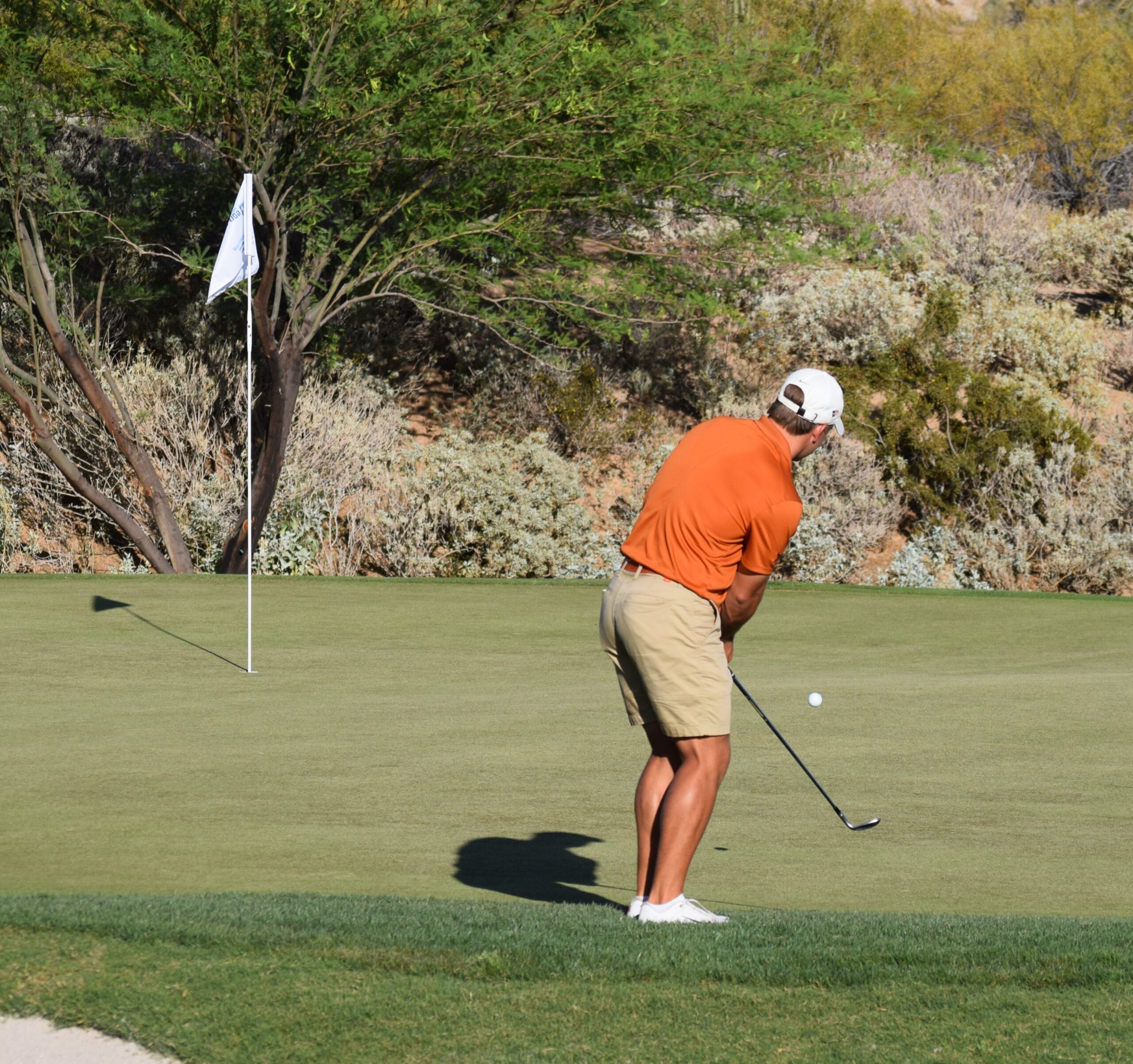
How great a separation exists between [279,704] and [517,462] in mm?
13814

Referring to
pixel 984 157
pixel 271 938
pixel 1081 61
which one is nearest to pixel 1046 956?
pixel 271 938

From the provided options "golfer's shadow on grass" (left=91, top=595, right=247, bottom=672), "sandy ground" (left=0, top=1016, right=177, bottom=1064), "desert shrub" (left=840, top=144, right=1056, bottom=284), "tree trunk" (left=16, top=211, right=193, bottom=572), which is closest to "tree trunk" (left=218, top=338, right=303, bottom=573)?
"tree trunk" (left=16, top=211, right=193, bottom=572)

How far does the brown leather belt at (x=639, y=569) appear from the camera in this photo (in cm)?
490

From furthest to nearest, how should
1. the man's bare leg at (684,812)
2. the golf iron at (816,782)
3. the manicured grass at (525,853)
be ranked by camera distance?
the golf iron at (816,782) < the man's bare leg at (684,812) < the manicured grass at (525,853)

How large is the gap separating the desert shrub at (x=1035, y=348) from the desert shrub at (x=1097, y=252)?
9.61 feet

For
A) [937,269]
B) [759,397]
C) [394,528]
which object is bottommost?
[394,528]

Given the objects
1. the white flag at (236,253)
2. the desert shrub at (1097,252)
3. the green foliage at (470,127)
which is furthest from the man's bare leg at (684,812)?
the desert shrub at (1097,252)

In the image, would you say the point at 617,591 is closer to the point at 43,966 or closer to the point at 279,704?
the point at 43,966

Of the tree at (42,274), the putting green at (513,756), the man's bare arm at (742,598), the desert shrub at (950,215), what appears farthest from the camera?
the desert shrub at (950,215)

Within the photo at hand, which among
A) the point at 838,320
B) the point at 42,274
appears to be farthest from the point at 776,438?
the point at 838,320

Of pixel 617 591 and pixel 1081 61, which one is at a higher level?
pixel 1081 61

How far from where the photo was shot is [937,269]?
1163 inches

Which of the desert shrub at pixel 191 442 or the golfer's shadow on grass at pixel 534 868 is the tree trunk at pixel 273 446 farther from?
the golfer's shadow on grass at pixel 534 868

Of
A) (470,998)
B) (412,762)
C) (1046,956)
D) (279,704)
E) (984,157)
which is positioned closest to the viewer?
(470,998)
